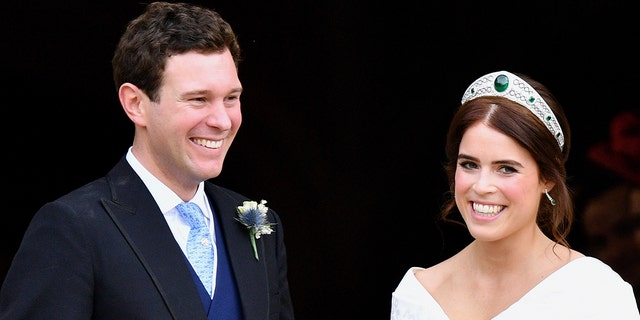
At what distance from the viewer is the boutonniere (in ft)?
10.9

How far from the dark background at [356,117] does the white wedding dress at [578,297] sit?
2.68 m

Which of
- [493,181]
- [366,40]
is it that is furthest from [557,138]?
[366,40]

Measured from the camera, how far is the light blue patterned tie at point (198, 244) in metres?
3.12

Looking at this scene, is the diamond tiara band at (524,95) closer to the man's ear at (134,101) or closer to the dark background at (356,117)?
the man's ear at (134,101)

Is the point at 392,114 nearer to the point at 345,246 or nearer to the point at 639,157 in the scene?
the point at 345,246

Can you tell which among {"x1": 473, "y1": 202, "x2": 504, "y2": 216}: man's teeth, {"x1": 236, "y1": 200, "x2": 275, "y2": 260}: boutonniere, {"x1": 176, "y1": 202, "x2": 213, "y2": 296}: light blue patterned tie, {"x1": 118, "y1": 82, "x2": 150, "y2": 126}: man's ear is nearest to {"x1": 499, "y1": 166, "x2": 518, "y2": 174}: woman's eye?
{"x1": 473, "y1": 202, "x2": 504, "y2": 216}: man's teeth

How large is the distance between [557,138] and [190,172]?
108 cm

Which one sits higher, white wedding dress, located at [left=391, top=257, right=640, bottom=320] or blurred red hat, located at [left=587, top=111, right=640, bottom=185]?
blurred red hat, located at [left=587, top=111, right=640, bottom=185]

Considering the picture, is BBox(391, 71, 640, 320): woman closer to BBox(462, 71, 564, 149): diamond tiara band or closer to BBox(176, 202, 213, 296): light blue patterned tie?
BBox(462, 71, 564, 149): diamond tiara band

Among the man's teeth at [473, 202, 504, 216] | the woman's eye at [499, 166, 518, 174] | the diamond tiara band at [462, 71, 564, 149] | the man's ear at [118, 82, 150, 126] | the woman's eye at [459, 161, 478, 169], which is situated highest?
the diamond tiara band at [462, 71, 564, 149]

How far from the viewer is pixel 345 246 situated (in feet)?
19.9

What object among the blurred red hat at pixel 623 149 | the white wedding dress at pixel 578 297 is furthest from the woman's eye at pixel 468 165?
the blurred red hat at pixel 623 149

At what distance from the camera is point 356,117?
5.93 meters

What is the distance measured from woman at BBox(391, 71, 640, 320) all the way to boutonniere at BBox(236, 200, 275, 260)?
570 mm
